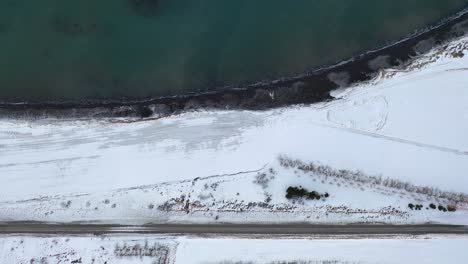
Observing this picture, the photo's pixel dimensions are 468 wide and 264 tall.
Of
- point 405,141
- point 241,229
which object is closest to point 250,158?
point 241,229

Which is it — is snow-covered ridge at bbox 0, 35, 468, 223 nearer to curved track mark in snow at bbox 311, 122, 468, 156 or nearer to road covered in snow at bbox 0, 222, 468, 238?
curved track mark in snow at bbox 311, 122, 468, 156

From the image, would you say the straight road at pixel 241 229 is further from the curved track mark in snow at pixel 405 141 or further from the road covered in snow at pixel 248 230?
the curved track mark in snow at pixel 405 141

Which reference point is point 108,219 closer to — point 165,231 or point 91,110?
point 165,231

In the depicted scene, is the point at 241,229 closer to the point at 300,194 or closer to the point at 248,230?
the point at 248,230

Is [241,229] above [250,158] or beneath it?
beneath

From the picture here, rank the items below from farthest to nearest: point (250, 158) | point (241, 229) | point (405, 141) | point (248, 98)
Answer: point (248, 98), point (405, 141), point (250, 158), point (241, 229)

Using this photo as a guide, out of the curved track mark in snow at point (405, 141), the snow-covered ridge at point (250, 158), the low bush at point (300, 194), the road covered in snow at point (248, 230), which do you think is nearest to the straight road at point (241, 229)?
the road covered in snow at point (248, 230)
